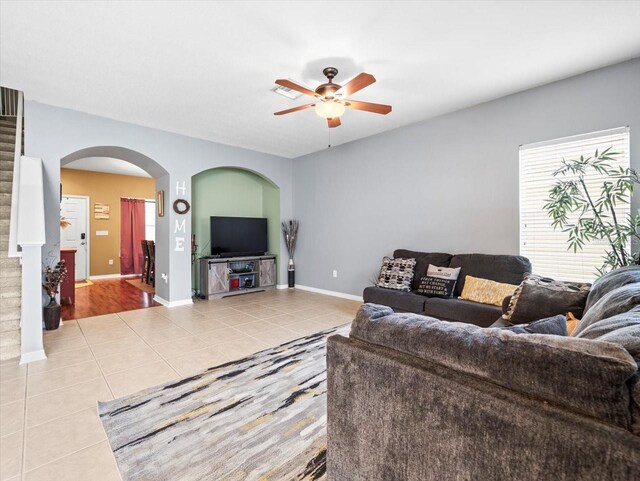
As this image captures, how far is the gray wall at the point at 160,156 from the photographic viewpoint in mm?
3934

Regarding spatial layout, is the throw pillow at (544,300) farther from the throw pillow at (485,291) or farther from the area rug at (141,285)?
the area rug at (141,285)

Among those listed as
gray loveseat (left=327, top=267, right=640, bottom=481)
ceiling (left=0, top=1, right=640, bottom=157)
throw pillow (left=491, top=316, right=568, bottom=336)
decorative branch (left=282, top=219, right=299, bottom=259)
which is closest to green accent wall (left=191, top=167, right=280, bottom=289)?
decorative branch (left=282, top=219, right=299, bottom=259)

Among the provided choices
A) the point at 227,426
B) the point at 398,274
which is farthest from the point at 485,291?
the point at 227,426

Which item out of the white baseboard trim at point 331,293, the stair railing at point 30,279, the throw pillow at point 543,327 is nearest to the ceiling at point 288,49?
the stair railing at point 30,279

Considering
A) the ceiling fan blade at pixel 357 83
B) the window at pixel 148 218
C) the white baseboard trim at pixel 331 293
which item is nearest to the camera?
the ceiling fan blade at pixel 357 83

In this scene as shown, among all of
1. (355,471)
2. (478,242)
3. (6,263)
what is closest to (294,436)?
(355,471)

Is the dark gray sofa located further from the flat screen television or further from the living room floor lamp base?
the flat screen television

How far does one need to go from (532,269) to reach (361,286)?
2.55 meters

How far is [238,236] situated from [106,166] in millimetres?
3702

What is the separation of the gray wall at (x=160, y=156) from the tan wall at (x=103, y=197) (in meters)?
3.45

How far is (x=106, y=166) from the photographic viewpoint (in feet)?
23.4

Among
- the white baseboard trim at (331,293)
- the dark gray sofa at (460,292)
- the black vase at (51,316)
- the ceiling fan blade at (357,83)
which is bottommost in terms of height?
the white baseboard trim at (331,293)

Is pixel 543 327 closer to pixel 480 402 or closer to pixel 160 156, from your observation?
pixel 480 402

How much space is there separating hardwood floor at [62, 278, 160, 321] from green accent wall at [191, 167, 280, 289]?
1039 mm
